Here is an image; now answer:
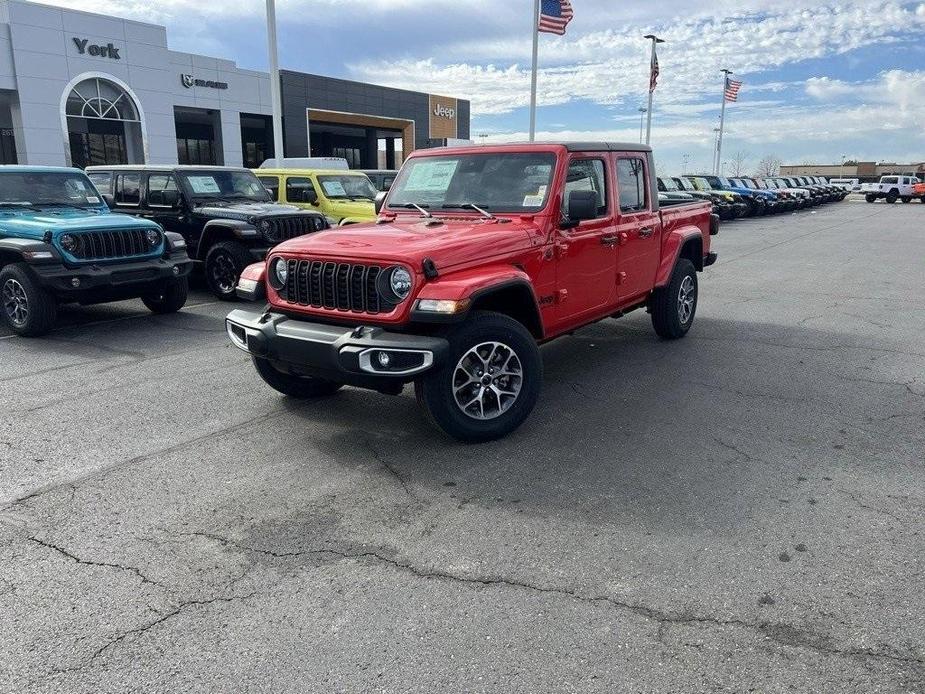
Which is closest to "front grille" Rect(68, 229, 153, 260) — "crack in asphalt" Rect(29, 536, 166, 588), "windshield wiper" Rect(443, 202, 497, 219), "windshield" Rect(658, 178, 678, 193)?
"windshield wiper" Rect(443, 202, 497, 219)

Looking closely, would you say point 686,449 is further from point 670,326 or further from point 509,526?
point 670,326

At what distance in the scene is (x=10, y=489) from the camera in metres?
4.16

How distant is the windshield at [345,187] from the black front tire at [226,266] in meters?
3.60

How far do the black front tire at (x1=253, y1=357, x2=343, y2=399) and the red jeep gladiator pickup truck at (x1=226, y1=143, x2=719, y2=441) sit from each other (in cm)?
1

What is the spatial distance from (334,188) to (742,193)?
23556 millimetres

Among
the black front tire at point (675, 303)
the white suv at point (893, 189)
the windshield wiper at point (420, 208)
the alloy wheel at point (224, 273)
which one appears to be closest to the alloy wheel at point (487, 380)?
the windshield wiper at point (420, 208)

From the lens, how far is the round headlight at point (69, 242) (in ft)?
26.5

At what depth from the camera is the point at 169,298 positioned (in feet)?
30.7

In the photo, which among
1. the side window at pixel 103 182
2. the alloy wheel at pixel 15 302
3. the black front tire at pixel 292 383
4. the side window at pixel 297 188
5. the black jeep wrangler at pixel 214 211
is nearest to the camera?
the black front tire at pixel 292 383

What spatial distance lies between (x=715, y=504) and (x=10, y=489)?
12.9ft

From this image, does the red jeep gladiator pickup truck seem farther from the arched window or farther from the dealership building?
the arched window

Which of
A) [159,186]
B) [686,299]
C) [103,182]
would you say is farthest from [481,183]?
[103,182]

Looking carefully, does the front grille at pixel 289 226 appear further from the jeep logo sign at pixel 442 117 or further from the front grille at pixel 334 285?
the jeep logo sign at pixel 442 117

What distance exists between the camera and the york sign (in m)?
27.3
